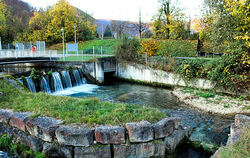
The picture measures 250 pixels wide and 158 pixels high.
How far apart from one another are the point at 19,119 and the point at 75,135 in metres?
1.81

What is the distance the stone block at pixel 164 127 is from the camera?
185 inches

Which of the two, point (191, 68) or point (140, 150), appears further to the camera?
point (191, 68)

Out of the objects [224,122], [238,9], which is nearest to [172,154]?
[224,122]

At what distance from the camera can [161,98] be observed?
1357 cm

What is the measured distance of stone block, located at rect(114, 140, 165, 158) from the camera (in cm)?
453

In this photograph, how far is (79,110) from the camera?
545 centimetres

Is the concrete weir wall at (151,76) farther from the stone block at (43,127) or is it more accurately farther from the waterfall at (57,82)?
the stone block at (43,127)

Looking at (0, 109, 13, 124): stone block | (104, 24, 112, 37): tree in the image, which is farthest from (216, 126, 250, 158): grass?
(104, 24, 112, 37): tree

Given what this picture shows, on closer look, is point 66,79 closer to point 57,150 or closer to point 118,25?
point 57,150

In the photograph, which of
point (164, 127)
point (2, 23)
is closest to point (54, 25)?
point (2, 23)

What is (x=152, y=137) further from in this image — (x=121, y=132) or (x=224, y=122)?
(x=224, y=122)

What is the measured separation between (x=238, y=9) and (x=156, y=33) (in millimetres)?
19850

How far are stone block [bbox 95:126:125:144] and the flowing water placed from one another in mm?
2088

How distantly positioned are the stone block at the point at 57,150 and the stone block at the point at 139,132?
4.93ft
